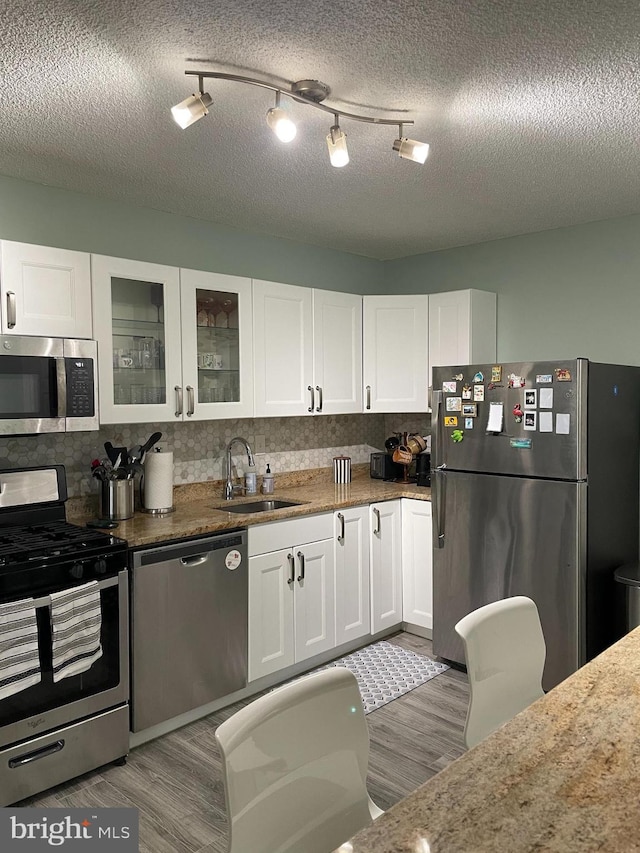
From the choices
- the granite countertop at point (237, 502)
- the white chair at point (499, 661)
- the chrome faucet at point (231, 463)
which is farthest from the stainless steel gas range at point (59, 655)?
the white chair at point (499, 661)

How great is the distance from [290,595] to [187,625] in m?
0.66

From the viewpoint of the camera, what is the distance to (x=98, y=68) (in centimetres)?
205

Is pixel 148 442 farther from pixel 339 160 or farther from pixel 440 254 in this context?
pixel 440 254

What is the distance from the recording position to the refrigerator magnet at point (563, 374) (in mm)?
3150

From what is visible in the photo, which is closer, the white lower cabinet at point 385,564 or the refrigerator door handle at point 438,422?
the refrigerator door handle at point 438,422

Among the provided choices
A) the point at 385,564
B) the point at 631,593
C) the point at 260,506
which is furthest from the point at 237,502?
the point at 631,593

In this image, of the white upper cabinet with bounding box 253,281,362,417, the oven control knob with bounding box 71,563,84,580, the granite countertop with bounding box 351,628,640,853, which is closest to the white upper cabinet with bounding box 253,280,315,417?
the white upper cabinet with bounding box 253,281,362,417

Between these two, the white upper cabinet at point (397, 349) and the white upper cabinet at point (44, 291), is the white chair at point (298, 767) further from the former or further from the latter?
the white upper cabinet at point (397, 349)

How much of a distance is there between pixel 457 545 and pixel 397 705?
894mm

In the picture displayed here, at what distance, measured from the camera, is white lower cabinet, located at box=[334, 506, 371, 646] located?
3.74 metres

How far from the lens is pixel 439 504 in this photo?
3.69 meters

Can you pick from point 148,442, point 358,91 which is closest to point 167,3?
point 358,91

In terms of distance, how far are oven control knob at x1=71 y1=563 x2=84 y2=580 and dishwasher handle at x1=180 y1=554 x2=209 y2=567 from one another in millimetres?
504

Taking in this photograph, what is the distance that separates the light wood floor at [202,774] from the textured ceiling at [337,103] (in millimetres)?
2538
